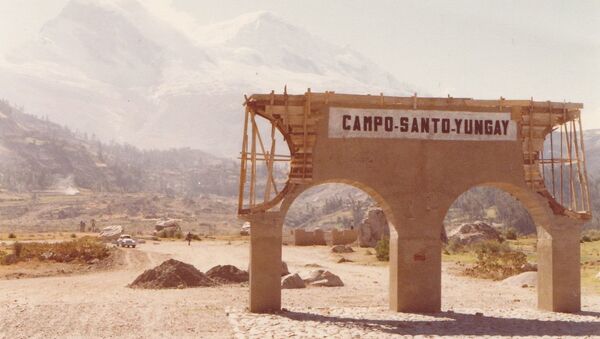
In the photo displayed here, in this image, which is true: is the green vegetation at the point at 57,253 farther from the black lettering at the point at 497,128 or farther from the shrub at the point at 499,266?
the black lettering at the point at 497,128

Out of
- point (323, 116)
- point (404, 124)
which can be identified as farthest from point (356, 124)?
point (404, 124)

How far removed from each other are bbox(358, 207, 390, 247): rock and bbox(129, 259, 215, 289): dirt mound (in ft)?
85.6

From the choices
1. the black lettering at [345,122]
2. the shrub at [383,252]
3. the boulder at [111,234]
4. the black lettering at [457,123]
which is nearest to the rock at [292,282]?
the black lettering at [345,122]

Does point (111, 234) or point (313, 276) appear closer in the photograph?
point (313, 276)

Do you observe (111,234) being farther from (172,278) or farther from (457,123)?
(457,123)

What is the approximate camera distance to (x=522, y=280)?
91.2 ft

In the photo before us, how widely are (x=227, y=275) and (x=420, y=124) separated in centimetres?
1273

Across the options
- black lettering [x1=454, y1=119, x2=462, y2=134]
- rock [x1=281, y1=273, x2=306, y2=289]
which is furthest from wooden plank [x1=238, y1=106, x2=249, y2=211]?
rock [x1=281, y1=273, x2=306, y2=289]

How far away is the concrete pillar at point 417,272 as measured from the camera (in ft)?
61.3

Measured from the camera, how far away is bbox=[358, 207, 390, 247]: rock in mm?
51844

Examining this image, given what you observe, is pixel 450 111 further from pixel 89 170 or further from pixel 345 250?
pixel 89 170

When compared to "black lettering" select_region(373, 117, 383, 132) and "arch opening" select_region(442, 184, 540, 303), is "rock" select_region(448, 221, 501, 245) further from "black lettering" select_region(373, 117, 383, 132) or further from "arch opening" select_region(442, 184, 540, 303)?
"black lettering" select_region(373, 117, 383, 132)

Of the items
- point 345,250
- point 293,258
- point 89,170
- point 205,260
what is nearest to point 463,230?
point 345,250

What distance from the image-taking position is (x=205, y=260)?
42.9 m
